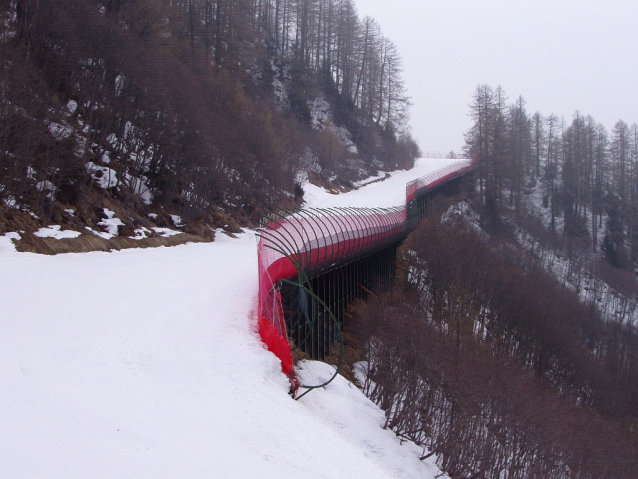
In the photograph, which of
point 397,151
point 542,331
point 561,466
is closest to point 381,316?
point 561,466

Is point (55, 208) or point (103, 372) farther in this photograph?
point (55, 208)

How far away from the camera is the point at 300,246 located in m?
12.1

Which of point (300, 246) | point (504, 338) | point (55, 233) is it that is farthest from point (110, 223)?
point (504, 338)

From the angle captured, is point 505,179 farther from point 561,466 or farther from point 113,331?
point 113,331

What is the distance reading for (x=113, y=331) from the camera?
7.43 m

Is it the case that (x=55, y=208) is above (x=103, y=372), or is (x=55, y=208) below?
→ above

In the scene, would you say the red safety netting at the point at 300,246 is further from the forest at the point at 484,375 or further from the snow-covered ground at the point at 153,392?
the forest at the point at 484,375

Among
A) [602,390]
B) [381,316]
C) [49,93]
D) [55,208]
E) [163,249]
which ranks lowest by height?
[602,390]

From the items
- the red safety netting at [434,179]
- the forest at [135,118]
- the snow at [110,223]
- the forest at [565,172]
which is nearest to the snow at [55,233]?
the forest at [135,118]

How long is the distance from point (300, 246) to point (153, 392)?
670cm

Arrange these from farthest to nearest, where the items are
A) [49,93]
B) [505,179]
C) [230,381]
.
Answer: [505,179]
[49,93]
[230,381]

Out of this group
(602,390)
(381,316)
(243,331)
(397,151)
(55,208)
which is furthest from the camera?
(397,151)

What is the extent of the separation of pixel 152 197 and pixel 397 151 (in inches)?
2017

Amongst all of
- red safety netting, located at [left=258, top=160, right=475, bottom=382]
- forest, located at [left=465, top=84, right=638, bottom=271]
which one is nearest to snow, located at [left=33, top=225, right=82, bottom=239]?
red safety netting, located at [left=258, top=160, right=475, bottom=382]
